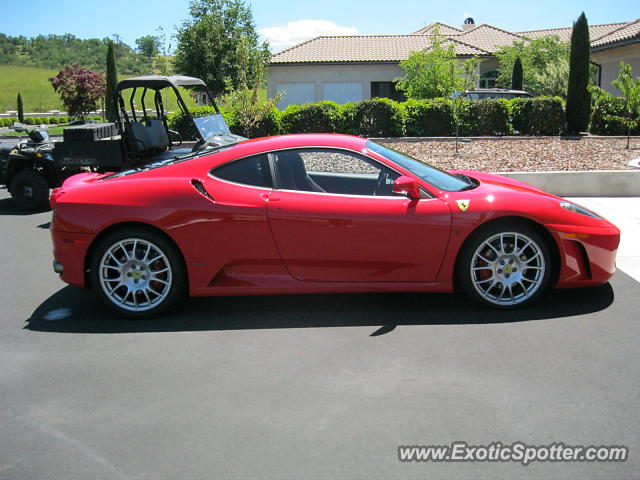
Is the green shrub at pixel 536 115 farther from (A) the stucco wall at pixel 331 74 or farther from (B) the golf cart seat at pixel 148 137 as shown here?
(A) the stucco wall at pixel 331 74

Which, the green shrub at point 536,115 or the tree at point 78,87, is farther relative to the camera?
the tree at point 78,87

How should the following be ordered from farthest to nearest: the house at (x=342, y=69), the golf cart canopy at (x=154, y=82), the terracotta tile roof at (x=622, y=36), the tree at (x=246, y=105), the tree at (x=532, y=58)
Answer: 1. the house at (x=342, y=69)
2. the tree at (x=532, y=58)
3. the terracotta tile roof at (x=622, y=36)
4. the tree at (x=246, y=105)
5. the golf cart canopy at (x=154, y=82)

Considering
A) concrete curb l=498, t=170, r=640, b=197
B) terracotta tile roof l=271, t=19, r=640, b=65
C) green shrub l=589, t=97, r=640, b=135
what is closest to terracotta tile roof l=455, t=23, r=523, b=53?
terracotta tile roof l=271, t=19, r=640, b=65

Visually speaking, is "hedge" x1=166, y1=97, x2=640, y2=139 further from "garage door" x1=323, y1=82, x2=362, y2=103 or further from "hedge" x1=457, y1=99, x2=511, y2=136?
"garage door" x1=323, y1=82, x2=362, y2=103

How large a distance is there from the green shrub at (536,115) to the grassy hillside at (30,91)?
56.2 meters

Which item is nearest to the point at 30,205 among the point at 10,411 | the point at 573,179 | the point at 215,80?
the point at 10,411

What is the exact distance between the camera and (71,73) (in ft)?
160

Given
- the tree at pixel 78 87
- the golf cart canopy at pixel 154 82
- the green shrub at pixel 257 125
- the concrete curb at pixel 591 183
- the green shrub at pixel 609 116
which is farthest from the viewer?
the tree at pixel 78 87

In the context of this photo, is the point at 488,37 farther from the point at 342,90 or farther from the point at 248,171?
the point at 248,171

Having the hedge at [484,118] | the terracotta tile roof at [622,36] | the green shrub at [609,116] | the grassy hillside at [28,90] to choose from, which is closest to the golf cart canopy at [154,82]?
the hedge at [484,118]

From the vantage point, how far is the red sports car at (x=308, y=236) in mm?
5070

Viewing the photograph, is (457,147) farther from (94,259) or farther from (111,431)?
(111,431)

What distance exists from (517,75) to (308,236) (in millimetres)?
29653

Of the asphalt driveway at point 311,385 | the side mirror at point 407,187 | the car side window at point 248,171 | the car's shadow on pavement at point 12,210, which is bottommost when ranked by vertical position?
the asphalt driveway at point 311,385
